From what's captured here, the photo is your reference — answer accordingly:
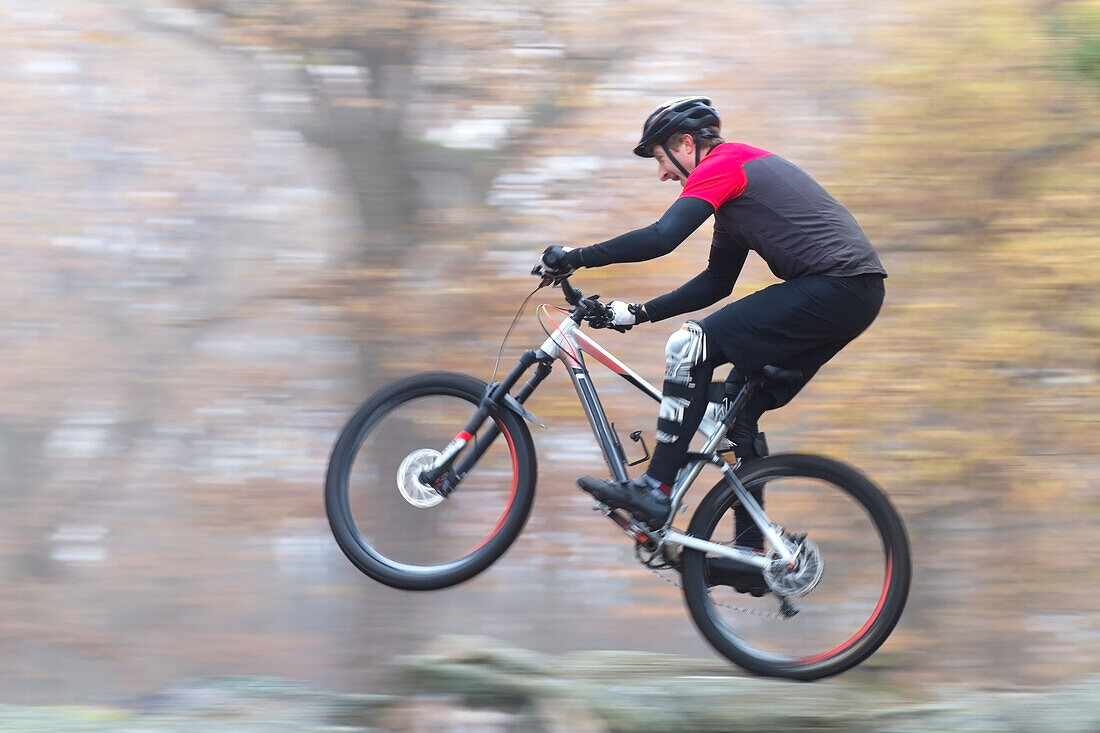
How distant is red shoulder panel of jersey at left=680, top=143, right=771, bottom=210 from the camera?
3.48m

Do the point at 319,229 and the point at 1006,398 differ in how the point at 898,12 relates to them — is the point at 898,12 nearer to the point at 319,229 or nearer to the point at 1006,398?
the point at 1006,398

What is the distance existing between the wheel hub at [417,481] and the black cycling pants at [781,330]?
30.1 inches

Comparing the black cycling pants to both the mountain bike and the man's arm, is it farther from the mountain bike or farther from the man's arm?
the man's arm

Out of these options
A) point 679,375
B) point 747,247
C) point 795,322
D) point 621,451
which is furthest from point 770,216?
point 621,451

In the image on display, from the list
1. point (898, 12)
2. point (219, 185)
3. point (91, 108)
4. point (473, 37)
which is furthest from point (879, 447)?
point (91, 108)

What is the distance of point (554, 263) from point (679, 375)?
0.59 m

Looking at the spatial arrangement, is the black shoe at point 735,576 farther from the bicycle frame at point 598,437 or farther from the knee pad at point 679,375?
the knee pad at point 679,375

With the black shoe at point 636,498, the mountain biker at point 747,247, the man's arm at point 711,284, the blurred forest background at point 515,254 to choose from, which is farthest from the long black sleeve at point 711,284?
the blurred forest background at point 515,254

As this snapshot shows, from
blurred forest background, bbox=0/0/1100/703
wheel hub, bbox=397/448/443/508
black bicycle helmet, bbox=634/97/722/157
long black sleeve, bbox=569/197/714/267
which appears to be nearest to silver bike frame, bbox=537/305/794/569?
long black sleeve, bbox=569/197/714/267

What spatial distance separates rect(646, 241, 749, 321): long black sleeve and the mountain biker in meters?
0.17

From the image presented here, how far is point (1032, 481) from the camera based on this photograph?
6.90 meters

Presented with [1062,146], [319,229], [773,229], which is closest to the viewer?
[773,229]

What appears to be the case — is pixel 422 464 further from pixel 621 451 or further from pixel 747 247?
pixel 747 247

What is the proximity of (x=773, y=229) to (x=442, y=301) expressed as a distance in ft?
11.7
